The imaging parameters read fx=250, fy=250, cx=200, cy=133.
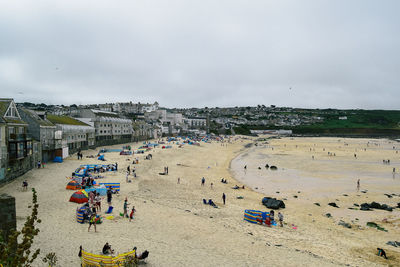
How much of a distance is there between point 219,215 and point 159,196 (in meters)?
6.67

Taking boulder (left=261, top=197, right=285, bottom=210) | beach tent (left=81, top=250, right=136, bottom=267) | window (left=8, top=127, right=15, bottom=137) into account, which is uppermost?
window (left=8, top=127, right=15, bottom=137)

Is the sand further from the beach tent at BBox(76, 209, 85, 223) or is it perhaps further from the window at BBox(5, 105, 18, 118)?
the window at BBox(5, 105, 18, 118)

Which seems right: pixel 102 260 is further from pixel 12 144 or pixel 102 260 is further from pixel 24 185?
pixel 12 144

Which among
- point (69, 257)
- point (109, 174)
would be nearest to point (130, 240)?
point (69, 257)

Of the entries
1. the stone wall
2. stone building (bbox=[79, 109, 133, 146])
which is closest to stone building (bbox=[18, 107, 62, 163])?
stone building (bbox=[79, 109, 133, 146])

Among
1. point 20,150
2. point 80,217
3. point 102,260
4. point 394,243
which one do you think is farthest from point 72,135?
point 394,243

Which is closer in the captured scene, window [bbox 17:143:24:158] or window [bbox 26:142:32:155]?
window [bbox 17:143:24:158]

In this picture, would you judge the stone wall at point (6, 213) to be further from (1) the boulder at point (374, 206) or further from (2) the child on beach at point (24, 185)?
(1) the boulder at point (374, 206)

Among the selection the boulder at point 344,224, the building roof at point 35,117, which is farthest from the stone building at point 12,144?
the boulder at point 344,224

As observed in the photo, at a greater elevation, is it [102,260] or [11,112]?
[11,112]

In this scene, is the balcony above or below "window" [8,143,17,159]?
above

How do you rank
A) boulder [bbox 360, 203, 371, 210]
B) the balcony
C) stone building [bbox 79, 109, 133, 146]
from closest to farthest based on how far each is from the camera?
boulder [bbox 360, 203, 371, 210] → the balcony → stone building [bbox 79, 109, 133, 146]

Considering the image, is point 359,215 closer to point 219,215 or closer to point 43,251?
point 219,215

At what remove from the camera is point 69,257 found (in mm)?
11117
